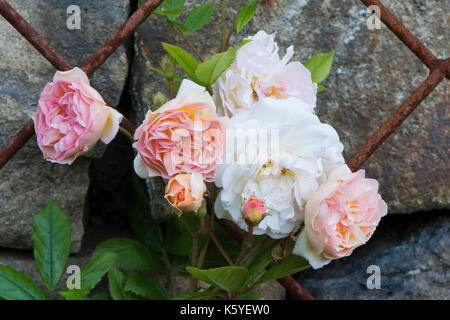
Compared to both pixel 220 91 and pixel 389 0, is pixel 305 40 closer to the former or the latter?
pixel 389 0

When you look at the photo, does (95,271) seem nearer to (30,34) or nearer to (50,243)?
(50,243)

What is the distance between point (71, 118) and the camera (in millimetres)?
716

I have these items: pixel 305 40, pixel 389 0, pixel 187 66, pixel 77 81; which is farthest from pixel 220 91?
pixel 389 0

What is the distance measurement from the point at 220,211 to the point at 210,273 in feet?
0.28

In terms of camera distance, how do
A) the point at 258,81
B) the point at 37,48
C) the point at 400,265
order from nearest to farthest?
the point at 258,81
the point at 37,48
the point at 400,265

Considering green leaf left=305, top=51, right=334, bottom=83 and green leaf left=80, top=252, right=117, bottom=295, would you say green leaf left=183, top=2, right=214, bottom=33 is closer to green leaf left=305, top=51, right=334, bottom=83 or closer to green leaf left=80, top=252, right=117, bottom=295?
green leaf left=305, top=51, right=334, bottom=83

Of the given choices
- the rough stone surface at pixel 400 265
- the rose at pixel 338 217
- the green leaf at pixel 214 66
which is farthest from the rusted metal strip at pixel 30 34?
the rough stone surface at pixel 400 265

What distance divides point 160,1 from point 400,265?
0.65 m

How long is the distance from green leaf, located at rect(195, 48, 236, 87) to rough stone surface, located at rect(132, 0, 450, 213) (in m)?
0.27

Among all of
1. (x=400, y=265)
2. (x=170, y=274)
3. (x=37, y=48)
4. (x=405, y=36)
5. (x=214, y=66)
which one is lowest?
(x=400, y=265)

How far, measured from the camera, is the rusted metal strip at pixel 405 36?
0.91 m

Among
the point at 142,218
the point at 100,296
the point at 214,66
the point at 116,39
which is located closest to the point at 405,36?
the point at 214,66

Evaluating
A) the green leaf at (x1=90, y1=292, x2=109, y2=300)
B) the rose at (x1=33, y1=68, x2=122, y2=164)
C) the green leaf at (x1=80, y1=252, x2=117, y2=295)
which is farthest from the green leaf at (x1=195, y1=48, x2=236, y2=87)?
the green leaf at (x1=90, y1=292, x2=109, y2=300)

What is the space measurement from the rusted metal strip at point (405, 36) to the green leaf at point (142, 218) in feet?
1.75
